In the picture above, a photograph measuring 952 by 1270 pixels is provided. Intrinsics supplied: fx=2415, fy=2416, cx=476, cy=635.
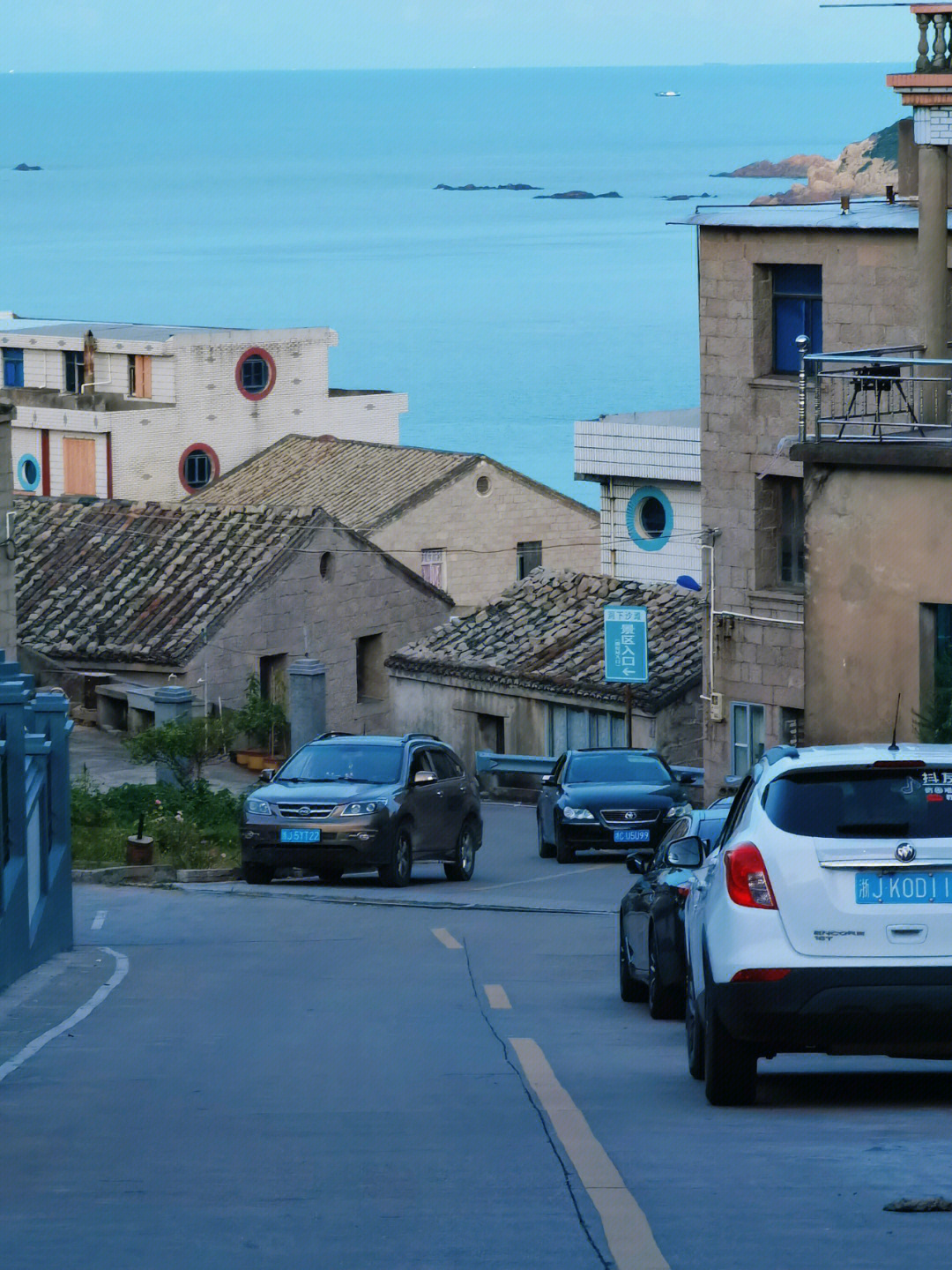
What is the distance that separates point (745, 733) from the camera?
38562 mm

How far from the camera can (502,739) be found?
44.0 metres

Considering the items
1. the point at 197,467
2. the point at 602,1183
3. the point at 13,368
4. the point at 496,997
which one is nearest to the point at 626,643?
the point at 496,997

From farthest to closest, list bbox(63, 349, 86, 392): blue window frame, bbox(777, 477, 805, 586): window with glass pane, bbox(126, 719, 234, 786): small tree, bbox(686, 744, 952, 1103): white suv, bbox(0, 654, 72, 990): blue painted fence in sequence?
bbox(63, 349, 86, 392): blue window frame → bbox(777, 477, 805, 586): window with glass pane → bbox(126, 719, 234, 786): small tree → bbox(0, 654, 72, 990): blue painted fence → bbox(686, 744, 952, 1103): white suv

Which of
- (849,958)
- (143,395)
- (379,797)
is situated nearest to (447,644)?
(379,797)

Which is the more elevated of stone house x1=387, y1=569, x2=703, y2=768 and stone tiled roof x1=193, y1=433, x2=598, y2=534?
stone tiled roof x1=193, y1=433, x2=598, y2=534

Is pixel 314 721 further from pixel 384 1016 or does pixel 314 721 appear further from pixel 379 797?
pixel 384 1016

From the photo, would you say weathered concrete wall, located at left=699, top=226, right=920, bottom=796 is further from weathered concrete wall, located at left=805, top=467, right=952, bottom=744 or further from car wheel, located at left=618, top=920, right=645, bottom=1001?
car wheel, located at left=618, top=920, right=645, bottom=1001

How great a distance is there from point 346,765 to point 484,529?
34.5 meters

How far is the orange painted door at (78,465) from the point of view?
65312 millimetres

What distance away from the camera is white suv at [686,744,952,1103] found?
32.0ft

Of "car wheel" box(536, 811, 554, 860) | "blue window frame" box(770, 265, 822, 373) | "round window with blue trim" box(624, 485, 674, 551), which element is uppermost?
"blue window frame" box(770, 265, 822, 373)

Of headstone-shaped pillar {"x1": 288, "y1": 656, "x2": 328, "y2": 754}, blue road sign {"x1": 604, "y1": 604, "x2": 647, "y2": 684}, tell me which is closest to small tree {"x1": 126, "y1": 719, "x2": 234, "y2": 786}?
headstone-shaped pillar {"x1": 288, "y1": 656, "x2": 328, "y2": 754}

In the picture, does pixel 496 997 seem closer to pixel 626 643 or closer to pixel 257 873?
pixel 257 873

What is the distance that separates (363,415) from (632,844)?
45624 mm
